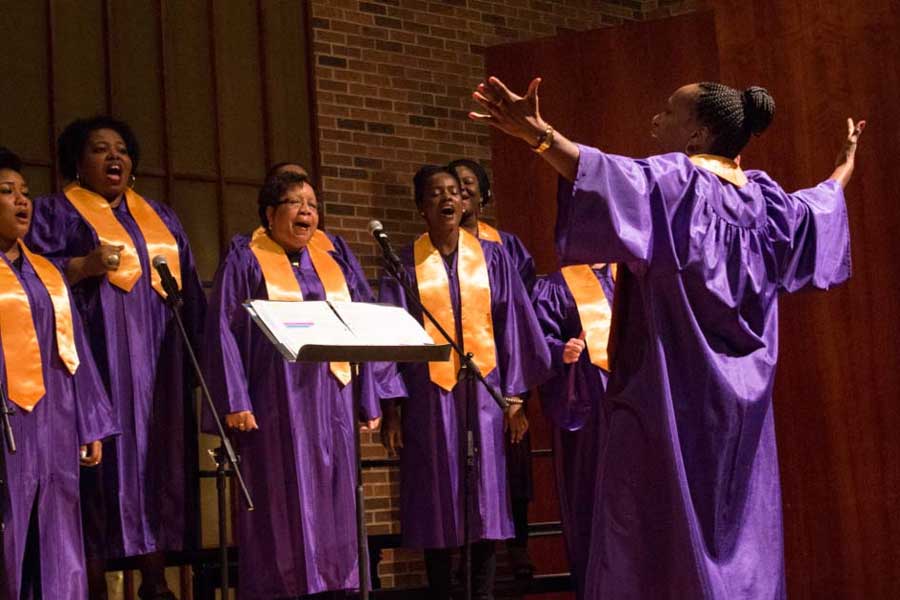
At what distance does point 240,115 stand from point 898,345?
3631 mm

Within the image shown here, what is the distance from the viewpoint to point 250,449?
487cm

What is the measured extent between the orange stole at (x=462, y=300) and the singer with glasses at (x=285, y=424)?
0.49 metres

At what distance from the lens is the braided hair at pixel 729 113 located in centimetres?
319

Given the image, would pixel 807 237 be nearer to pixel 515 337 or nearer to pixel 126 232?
pixel 515 337

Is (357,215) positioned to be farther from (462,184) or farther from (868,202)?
(868,202)

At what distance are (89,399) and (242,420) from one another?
56cm

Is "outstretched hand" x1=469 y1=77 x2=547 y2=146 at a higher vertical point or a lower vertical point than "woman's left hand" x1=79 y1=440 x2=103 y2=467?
higher

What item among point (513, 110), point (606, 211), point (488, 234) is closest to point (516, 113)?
point (513, 110)

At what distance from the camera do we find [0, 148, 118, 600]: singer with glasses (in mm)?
4184

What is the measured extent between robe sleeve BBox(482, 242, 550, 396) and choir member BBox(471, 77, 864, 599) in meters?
2.45

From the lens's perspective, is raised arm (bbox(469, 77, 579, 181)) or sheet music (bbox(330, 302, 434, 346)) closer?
raised arm (bbox(469, 77, 579, 181))

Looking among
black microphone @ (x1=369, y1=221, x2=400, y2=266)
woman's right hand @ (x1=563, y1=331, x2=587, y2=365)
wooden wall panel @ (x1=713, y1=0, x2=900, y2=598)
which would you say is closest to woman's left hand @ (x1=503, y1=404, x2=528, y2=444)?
woman's right hand @ (x1=563, y1=331, x2=587, y2=365)

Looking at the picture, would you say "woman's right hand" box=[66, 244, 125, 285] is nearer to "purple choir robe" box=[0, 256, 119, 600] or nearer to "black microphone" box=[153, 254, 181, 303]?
"purple choir robe" box=[0, 256, 119, 600]

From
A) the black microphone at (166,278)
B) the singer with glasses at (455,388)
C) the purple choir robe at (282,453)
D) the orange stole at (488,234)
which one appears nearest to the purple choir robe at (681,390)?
the black microphone at (166,278)
